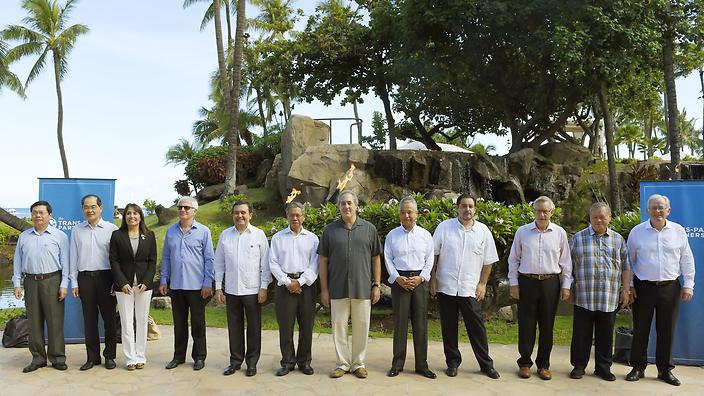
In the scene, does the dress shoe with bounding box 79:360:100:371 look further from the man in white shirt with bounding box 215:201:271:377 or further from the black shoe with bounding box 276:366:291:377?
the black shoe with bounding box 276:366:291:377

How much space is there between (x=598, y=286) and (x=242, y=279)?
133 inches

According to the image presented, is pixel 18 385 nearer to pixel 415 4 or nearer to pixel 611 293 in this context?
pixel 611 293

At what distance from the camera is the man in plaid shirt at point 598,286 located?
5.27 meters

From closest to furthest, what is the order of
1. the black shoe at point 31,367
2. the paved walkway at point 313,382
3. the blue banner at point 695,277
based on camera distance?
the paved walkway at point 313,382
the black shoe at point 31,367
the blue banner at point 695,277

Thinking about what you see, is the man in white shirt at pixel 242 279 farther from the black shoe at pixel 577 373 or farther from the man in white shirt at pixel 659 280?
the man in white shirt at pixel 659 280

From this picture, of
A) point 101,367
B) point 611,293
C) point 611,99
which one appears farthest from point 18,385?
point 611,99

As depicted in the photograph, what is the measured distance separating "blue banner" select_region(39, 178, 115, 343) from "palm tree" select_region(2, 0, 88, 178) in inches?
978

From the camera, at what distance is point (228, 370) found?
5.55m

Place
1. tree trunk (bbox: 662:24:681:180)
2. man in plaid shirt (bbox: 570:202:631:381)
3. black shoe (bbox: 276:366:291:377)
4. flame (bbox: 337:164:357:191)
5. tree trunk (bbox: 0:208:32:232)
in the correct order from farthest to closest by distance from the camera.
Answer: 1. tree trunk (bbox: 662:24:681:180)
2. flame (bbox: 337:164:357:191)
3. tree trunk (bbox: 0:208:32:232)
4. black shoe (bbox: 276:366:291:377)
5. man in plaid shirt (bbox: 570:202:631:381)

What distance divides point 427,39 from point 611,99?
882cm

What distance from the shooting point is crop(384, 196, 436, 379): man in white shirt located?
5402 millimetres

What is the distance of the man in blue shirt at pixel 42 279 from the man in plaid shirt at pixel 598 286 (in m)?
5.10

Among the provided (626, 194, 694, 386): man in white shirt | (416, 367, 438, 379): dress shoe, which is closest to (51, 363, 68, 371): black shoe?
(416, 367, 438, 379): dress shoe

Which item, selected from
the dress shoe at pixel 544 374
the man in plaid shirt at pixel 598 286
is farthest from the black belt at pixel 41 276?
the man in plaid shirt at pixel 598 286
